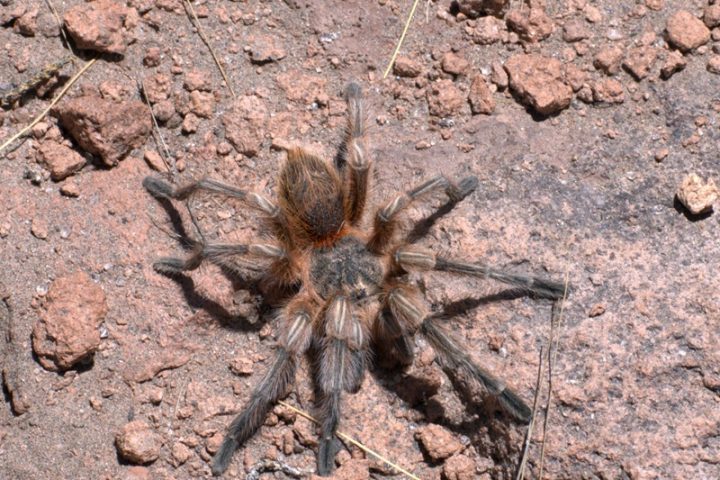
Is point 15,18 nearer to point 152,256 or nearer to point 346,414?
point 152,256


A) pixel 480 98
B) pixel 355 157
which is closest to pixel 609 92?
pixel 480 98

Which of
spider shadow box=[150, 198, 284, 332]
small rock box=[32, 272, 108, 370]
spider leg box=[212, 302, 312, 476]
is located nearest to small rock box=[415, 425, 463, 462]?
spider leg box=[212, 302, 312, 476]

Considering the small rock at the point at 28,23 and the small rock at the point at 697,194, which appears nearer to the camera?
the small rock at the point at 697,194

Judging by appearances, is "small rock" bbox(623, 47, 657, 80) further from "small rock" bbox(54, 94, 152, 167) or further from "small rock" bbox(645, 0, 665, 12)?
"small rock" bbox(54, 94, 152, 167)

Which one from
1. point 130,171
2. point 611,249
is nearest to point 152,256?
point 130,171

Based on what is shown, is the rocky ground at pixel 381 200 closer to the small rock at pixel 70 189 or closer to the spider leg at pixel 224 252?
the small rock at pixel 70 189

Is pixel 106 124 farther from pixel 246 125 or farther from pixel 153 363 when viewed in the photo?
pixel 153 363

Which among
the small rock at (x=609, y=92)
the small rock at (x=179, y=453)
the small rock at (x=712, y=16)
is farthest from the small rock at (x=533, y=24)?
the small rock at (x=179, y=453)
